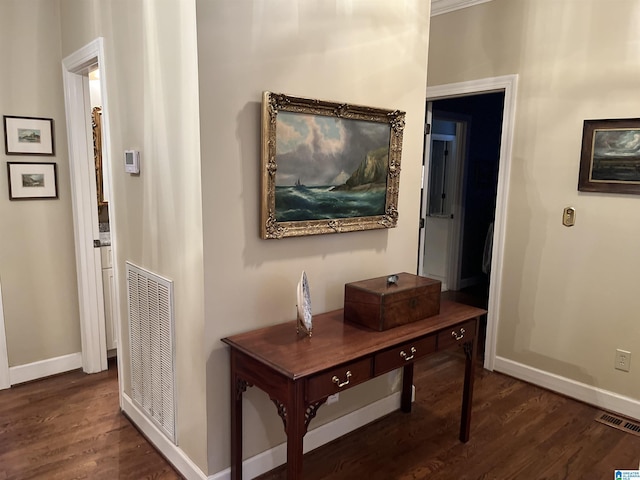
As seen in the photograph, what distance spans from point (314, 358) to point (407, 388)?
1.35 meters

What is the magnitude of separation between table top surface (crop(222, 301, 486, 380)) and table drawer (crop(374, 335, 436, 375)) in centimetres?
5

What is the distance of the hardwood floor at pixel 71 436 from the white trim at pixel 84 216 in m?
0.28

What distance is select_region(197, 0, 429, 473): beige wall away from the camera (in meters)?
1.92

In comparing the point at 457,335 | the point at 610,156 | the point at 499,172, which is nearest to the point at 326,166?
the point at 457,335

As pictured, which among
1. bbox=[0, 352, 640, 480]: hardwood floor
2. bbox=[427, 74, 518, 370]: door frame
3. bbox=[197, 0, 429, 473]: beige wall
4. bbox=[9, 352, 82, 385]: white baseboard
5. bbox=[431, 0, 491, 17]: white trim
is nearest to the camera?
bbox=[197, 0, 429, 473]: beige wall

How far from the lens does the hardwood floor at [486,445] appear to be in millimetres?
2379

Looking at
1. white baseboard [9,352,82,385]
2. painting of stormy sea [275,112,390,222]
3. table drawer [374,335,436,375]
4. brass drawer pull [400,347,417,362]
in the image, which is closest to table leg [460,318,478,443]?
table drawer [374,335,436,375]

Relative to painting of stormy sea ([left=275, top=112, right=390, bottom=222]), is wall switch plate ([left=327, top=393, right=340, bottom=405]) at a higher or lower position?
lower

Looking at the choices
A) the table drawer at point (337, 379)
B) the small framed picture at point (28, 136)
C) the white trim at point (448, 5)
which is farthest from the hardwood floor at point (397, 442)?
the white trim at point (448, 5)

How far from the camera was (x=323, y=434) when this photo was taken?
8.43 ft

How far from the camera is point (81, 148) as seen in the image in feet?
10.3

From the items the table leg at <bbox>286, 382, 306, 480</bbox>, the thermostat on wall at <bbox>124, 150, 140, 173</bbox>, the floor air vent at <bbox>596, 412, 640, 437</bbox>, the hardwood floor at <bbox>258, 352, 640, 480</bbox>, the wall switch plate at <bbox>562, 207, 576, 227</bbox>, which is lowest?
the hardwood floor at <bbox>258, 352, 640, 480</bbox>

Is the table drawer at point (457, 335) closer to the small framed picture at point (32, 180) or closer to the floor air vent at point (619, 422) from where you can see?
the floor air vent at point (619, 422)

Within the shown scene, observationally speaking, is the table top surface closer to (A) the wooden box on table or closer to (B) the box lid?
(A) the wooden box on table
